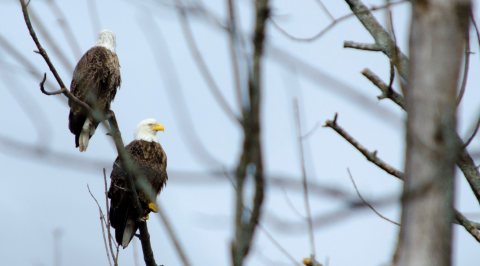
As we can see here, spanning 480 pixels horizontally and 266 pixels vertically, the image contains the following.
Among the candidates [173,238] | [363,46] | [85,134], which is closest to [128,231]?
[85,134]

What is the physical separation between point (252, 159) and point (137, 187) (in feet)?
17.6

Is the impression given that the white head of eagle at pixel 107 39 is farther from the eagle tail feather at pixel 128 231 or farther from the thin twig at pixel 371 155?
the thin twig at pixel 371 155

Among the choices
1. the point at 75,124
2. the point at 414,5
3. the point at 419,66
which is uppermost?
the point at 75,124

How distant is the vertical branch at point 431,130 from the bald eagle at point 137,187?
4.95 meters

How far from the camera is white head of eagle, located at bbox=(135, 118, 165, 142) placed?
8.63 metres

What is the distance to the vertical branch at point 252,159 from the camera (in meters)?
1.69

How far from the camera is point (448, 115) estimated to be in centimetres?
201

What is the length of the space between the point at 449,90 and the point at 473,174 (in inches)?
82.6

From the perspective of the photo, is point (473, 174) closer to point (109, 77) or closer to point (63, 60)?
point (63, 60)

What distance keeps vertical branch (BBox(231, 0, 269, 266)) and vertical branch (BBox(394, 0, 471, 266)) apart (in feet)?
1.22

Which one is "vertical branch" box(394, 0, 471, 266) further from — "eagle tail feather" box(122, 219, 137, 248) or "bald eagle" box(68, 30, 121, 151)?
"bald eagle" box(68, 30, 121, 151)

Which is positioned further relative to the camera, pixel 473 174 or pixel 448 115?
pixel 473 174

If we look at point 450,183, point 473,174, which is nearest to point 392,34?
point 450,183

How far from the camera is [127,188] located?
735cm
